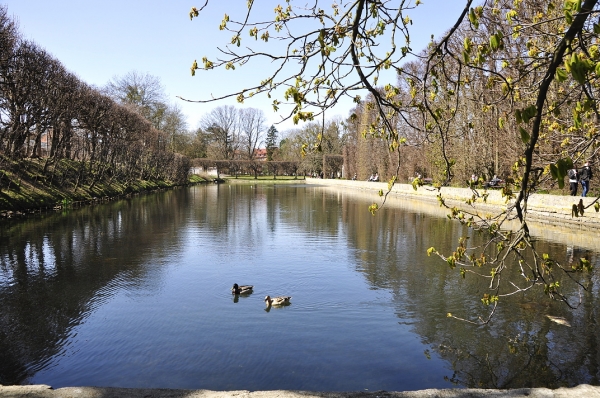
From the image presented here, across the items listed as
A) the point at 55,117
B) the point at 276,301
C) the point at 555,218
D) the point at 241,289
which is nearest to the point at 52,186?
the point at 55,117

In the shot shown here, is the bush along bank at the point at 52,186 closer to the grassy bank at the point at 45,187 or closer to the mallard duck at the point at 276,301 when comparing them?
the grassy bank at the point at 45,187

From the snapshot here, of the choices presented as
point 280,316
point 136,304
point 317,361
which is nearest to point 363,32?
point 317,361

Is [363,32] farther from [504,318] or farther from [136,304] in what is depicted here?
[136,304]

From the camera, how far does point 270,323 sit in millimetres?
7703

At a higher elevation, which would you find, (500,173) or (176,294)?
(500,173)

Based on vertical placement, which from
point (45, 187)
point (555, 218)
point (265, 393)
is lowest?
point (265, 393)

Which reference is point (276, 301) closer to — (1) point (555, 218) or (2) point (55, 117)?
(1) point (555, 218)

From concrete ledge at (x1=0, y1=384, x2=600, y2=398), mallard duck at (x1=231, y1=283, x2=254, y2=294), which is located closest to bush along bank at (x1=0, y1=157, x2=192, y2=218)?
mallard duck at (x1=231, y1=283, x2=254, y2=294)

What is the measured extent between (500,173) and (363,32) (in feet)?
95.7

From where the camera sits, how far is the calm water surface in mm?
5918

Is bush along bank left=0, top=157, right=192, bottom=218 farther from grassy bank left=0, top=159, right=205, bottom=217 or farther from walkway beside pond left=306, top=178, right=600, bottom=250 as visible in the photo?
walkway beside pond left=306, top=178, right=600, bottom=250

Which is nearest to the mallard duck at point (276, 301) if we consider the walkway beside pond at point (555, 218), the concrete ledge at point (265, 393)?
the concrete ledge at point (265, 393)

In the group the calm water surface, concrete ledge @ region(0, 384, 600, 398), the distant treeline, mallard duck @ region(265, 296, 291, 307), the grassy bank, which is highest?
the distant treeline

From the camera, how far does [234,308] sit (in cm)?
847
